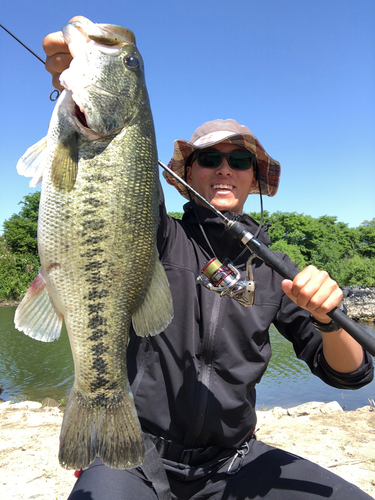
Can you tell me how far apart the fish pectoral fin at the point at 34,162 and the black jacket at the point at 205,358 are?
0.90 m

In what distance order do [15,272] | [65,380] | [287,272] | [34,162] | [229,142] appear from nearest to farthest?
[34,162]
[287,272]
[229,142]
[65,380]
[15,272]

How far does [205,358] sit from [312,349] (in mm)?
939

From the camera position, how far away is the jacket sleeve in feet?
8.72

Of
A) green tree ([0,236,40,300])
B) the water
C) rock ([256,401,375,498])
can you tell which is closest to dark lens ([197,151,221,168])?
rock ([256,401,375,498])

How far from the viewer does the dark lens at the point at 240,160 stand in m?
3.22

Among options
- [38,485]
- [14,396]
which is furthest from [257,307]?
[14,396]

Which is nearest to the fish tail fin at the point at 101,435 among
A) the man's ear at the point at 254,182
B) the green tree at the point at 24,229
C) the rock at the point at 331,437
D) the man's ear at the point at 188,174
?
the man's ear at the point at 188,174

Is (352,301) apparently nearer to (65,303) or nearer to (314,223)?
(65,303)

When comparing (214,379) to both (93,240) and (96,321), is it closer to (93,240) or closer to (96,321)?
(96,321)

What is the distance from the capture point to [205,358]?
2619 millimetres

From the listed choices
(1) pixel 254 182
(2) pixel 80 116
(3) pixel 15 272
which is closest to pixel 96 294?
(2) pixel 80 116

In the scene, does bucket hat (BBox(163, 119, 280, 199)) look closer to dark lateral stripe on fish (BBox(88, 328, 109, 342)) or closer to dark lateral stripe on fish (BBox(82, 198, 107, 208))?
dark lateral stripe on fish (BBox(82, 198, 107, 208))

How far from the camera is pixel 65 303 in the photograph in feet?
6.20

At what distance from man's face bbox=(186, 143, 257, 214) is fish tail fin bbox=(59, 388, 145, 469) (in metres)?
1.89
